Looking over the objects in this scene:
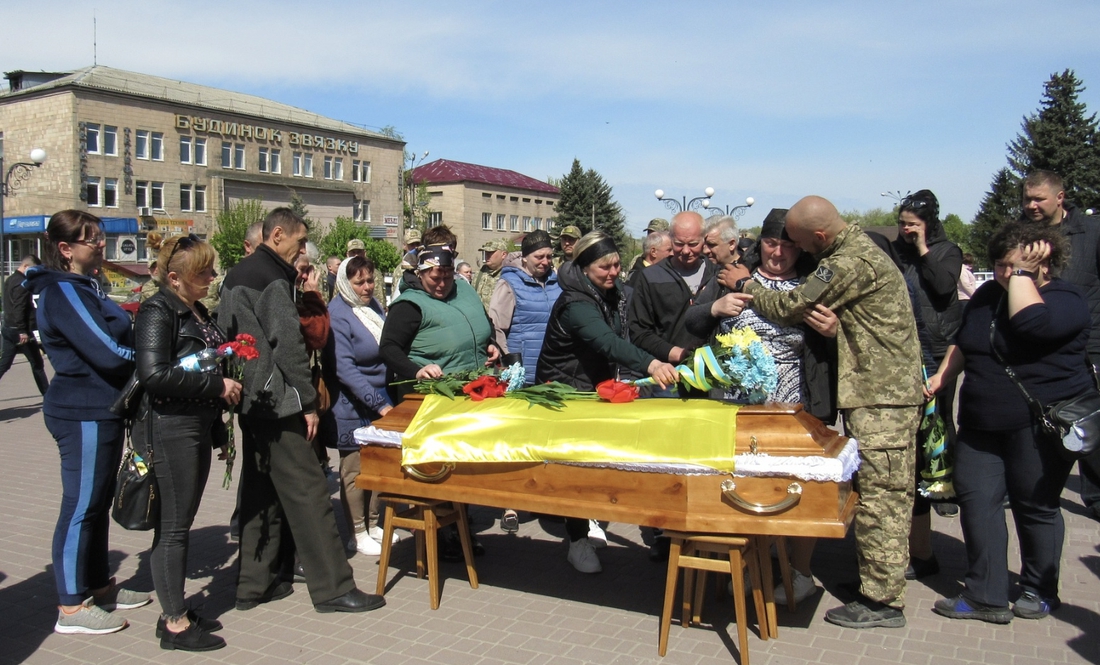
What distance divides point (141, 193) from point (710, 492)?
54941mm

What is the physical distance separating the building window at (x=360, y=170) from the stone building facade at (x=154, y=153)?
0.52 meters

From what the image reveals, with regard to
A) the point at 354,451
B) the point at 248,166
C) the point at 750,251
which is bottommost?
the point at 354,451

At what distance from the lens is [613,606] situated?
4578 millimetres

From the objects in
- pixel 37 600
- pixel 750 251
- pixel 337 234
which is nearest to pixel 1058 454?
pixel 750 251

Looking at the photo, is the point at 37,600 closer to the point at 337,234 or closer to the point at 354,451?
the point at 354,451

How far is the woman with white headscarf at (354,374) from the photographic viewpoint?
5367 millimetres

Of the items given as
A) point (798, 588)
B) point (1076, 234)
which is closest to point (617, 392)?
point (798, 588)

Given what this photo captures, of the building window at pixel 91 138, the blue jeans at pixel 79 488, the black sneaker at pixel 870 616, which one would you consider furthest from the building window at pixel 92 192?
the black sneaker at pixel 870 616

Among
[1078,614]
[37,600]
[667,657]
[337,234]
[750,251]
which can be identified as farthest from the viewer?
[337,234]

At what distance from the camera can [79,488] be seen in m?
4.23

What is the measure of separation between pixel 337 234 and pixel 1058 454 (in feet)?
179

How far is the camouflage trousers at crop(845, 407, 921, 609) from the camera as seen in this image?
407 cm

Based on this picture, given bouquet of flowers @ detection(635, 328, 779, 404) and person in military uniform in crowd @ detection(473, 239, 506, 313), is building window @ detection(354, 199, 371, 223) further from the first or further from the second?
bouquet of flowers @ detection(635, 328, 779, 404)

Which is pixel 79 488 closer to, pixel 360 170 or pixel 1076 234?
pixel 1076 234
